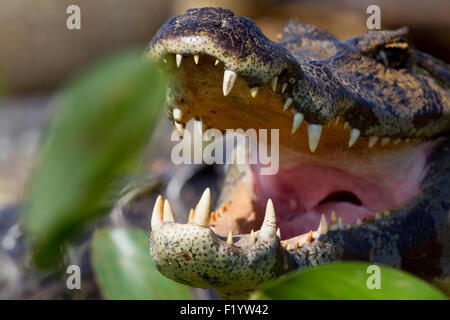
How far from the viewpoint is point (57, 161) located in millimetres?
355

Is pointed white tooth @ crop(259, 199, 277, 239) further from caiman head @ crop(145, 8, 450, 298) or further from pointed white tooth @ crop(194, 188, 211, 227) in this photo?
pointed white tooth @ crop(194, 188, 211, 227)

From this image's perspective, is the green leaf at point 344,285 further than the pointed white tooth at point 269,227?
No

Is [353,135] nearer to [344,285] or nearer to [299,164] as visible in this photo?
[299,164]

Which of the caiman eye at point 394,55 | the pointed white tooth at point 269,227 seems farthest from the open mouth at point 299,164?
the caiman eye at point 394,55

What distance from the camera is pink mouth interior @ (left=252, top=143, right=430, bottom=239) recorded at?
2258 millimetres

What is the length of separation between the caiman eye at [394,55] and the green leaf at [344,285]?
1.74 m

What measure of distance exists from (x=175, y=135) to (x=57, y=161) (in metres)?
1.59

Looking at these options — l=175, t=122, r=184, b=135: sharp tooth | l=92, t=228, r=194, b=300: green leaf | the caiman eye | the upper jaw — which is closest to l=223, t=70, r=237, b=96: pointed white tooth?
the upper jaw

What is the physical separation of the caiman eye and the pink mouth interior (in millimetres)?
382

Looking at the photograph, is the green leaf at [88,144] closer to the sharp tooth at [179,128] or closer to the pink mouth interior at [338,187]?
the sharp tooth at [179,128]

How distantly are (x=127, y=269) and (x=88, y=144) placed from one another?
1291mm

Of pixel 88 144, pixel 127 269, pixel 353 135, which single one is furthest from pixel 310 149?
pixel 88 144

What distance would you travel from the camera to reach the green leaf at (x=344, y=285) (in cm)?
68
